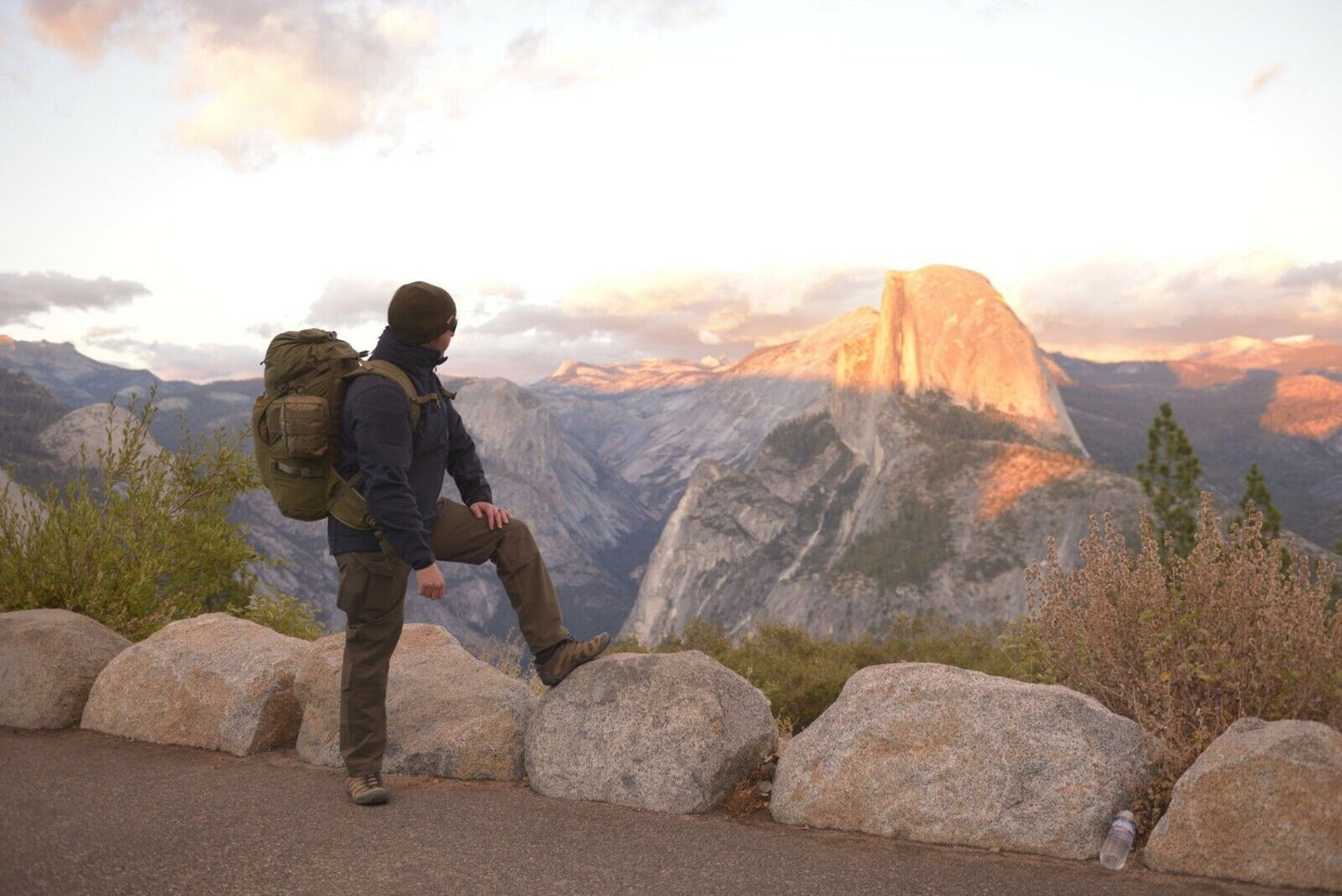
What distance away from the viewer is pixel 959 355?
17838cm

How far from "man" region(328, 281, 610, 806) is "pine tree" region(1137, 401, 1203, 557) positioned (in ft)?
90.1

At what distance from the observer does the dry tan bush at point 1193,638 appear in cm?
447

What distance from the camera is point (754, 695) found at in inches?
219

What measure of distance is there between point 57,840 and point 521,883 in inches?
89.4

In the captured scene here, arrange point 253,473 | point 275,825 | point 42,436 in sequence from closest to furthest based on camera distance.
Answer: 1. point 275,825
2. point 253,473
3. point 42,436

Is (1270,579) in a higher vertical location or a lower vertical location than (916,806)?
higher

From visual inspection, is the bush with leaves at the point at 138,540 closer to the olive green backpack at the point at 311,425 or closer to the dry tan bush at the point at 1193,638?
the olive green backpack at the point at 311,425

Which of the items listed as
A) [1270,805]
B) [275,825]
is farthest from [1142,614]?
[275,825]

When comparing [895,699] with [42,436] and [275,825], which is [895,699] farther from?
[42,436]

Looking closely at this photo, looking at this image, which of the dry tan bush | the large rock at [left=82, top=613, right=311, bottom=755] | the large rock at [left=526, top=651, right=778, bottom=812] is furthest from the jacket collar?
the dry tan bush

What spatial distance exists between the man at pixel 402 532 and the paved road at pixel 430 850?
20.7 inches

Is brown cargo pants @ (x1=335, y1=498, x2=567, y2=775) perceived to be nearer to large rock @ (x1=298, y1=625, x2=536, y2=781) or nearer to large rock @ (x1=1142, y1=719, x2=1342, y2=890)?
large rock @ (x1=298, y1=625, x2=536, y2=781)

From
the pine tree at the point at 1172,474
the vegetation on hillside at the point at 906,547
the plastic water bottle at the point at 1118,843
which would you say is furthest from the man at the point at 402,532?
the vegetation on hillside at the point at 906,547

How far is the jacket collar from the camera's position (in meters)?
4.90
